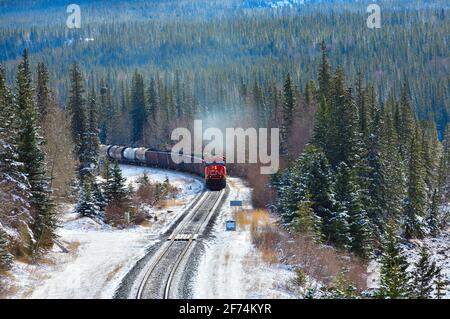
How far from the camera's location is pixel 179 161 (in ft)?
226

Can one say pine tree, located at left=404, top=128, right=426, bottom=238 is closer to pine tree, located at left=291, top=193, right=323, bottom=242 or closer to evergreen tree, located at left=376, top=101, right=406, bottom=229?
evergreen tree, located at left=376, top=101, right=406, bottom=229

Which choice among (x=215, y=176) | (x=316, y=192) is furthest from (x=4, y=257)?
(x=215, y=176)

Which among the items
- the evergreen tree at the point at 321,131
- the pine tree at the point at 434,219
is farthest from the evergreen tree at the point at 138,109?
the evergreen tree at the point at 321,131

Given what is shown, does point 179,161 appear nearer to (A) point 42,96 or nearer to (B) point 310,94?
(B) point 310,94

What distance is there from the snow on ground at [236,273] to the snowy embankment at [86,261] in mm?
3270

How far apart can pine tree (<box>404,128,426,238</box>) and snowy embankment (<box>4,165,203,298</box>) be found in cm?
2668

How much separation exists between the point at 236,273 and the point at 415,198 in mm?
37438

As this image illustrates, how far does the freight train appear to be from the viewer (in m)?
52.1

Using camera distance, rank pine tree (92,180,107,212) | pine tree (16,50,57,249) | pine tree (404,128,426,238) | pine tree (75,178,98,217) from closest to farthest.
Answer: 1. pine tree (16,50,57,249)
2. pine tree (75,178,98,217)
3. pine tree (92,180,107,212)
4. pine tree (404,128,426,238)

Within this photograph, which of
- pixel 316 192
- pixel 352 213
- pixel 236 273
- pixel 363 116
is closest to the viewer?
pixel 236 273

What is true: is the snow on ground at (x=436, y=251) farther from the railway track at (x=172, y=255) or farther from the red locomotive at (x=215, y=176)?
the red locomotive at (x=215, y=176)

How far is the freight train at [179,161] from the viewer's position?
171 ft

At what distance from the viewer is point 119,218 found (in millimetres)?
34875

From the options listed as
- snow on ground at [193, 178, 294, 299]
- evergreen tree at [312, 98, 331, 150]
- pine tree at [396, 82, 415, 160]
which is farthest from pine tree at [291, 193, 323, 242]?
pine tree at [396, 82, 415, 160]
